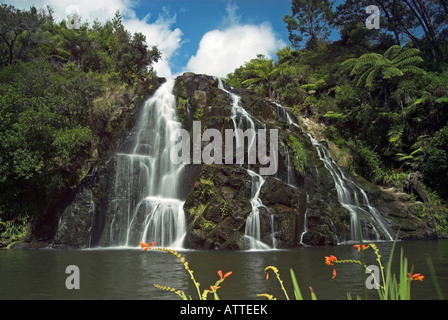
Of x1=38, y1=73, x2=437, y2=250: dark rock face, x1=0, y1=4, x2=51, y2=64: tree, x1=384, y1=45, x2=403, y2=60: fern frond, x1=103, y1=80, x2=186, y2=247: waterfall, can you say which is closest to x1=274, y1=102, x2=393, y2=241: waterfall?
x1=38, y1=73, x2=437, y2=250: dark rock face

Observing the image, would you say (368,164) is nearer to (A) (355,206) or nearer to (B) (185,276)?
(A) (355,206)

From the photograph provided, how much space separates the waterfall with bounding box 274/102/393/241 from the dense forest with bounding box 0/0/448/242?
3533 millimetres

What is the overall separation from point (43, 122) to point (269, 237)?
10665mm

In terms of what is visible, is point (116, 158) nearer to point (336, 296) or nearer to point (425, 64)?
point (336, 296)

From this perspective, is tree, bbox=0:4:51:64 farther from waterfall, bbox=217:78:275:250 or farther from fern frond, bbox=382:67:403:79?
fern frond, bbox=382:67:403:79

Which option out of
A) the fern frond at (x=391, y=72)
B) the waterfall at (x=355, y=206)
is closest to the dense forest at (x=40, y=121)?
the waterfall at (x=355, y=206)

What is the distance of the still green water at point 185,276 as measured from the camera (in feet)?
18.0

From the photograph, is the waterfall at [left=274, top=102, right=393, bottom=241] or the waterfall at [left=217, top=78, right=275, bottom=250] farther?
the waterfall at [left=274, top=102, right=393, bottom=241]

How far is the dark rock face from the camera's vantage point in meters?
12.0

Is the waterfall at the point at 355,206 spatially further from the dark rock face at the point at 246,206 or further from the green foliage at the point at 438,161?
the green foliage at the point at 438,161

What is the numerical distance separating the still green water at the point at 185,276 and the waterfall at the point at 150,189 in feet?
10.4

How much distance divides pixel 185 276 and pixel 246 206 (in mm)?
5646

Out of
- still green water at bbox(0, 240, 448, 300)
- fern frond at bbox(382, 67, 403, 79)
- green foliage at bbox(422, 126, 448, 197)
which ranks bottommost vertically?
still green water at bbox(0, 240, 448, 300)

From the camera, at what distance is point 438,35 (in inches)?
1049
